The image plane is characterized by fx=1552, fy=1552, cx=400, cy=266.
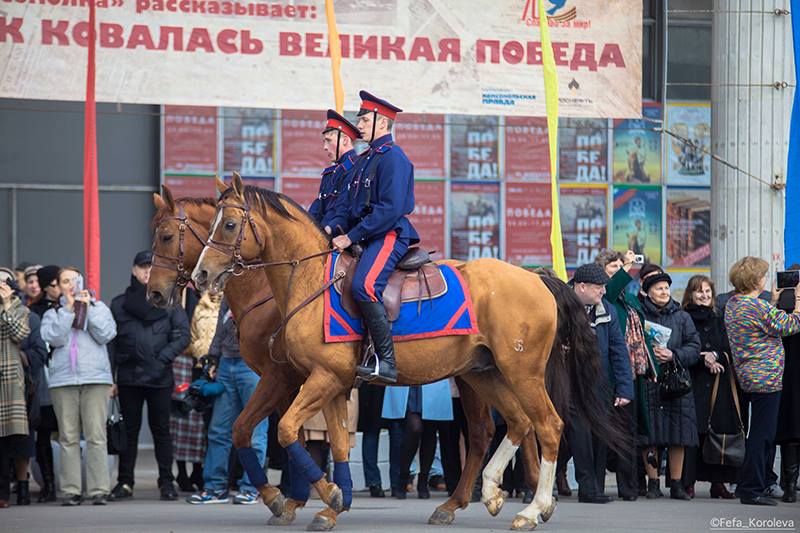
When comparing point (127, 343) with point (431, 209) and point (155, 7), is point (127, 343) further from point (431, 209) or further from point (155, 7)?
point (431, 209)

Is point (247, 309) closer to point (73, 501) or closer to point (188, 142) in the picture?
point (73, 501)

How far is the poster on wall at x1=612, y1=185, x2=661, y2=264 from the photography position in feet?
60.5

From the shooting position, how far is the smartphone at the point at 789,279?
13.0 meters

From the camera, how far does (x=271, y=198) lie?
11.2 m

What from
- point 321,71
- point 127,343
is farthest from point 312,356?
point 321,71

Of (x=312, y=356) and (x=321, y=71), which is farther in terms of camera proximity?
(x=321, y=71)

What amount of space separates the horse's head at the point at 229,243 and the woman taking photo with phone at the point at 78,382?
8.81 ft

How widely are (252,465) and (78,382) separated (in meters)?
2.58

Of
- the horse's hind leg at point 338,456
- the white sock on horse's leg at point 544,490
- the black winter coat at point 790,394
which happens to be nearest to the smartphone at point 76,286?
the horse's hind leg at point 338,456

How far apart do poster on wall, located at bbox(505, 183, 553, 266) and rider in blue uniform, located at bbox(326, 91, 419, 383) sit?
6.94 metres

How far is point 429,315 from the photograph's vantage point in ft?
36.3

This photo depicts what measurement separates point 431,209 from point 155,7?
4.58 meters

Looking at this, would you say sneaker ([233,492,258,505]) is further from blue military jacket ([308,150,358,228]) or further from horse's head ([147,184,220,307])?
blue military jacket ([308,150,358,228])

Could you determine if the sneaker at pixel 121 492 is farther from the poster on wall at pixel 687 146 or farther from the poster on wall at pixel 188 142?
the poster on wall at pixel 687 146
